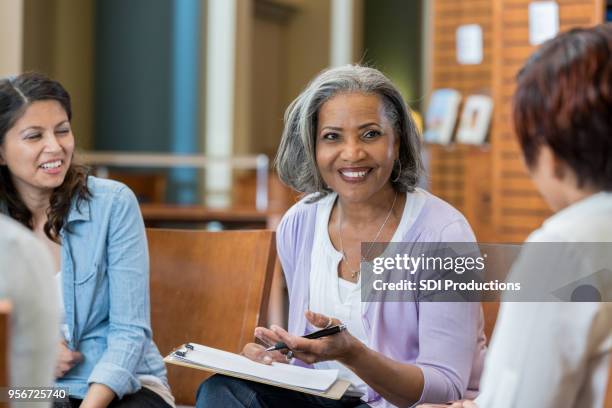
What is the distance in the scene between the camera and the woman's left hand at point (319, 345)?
1673 mm

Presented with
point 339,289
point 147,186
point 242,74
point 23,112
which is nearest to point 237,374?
point 339,289

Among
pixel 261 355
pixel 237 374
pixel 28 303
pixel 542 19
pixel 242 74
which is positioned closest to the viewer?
pixel 28 303

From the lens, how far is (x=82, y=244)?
2.13m

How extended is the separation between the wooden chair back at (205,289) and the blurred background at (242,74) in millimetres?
2934

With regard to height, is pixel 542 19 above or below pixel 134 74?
above

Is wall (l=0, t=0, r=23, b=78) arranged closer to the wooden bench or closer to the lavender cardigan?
the lavender cardigan

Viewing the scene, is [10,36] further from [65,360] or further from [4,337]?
[4,337]

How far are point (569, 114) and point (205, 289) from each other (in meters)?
1.42

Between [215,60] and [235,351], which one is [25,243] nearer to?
[235,351]

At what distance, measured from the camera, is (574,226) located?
1143 mm

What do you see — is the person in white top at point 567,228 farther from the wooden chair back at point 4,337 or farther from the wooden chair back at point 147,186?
the wooden chair back at point 147,186

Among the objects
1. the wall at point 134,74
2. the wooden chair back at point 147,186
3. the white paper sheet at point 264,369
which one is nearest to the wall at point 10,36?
the wooden chair back at point 147,186

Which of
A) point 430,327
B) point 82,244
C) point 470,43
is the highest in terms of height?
point 470,43

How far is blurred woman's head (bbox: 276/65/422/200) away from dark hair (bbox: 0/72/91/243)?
1.78 ft
